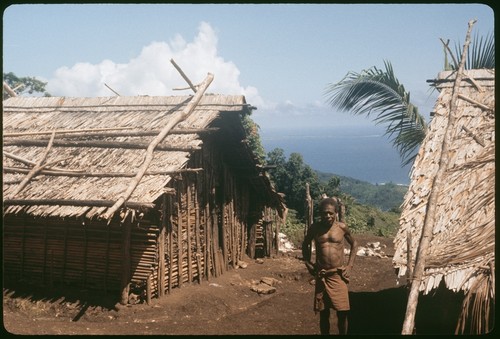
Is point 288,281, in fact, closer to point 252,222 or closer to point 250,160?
→ point 252,222

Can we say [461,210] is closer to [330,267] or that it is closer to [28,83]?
[330,267]

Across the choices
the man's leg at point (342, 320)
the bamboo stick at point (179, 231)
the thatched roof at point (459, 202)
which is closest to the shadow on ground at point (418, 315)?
the thatched roof at point (459, 202)

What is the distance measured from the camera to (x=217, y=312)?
30.9 feet

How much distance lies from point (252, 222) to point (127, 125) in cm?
532

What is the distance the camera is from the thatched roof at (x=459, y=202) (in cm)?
507

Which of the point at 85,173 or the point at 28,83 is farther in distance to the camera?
the point at 28,83

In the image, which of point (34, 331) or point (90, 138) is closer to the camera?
point (34, 331)

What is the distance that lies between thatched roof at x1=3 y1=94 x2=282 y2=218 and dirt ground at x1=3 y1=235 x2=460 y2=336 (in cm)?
203

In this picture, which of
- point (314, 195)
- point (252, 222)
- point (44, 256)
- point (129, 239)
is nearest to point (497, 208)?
point (129, 239)

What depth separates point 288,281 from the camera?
1241 centimetres

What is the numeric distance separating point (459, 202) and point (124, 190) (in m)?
6.02

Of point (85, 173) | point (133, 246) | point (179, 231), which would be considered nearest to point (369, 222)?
point (179, 231)

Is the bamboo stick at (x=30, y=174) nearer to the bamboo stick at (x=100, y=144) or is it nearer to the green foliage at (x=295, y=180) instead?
the bamboo stick at (x=100, y=144)

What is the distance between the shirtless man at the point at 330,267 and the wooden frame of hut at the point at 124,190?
353 centimetres
